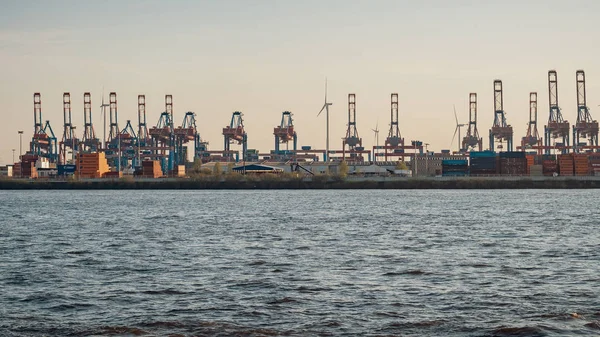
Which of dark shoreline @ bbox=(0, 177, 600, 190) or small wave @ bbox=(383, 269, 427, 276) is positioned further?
dark shoreline @ bbox=(0, 177, 600, 190)

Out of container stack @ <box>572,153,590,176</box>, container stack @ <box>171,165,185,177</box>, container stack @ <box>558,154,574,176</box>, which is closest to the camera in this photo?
container stack @ <box>572,153,590,176</box>

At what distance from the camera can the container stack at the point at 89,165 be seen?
18075cm

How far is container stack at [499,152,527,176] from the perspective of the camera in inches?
6585

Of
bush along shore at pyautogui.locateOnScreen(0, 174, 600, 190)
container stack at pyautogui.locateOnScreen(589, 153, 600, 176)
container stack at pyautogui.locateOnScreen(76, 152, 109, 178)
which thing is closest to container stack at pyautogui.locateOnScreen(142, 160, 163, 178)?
container stack at pyautogui.locateOnScreen(76, 152, 109, 178)

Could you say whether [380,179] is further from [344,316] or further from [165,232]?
[344,316]

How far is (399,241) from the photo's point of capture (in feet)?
128

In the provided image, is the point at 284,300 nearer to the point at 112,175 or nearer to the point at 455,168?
the point at 455,168

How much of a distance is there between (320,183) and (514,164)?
40610 mm

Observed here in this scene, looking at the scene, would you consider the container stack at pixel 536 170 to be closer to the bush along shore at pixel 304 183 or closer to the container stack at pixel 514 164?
the container stack at pixel 514 164

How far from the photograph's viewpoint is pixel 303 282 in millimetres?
25047

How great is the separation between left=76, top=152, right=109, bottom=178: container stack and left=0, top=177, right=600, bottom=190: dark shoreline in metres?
12.2

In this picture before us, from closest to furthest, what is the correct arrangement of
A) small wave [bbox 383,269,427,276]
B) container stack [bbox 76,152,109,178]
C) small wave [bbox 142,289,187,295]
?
1. small wave [bbox 142,289,187,295]
2. small wave [bbox 383,269,427,276]
3. container stack [bbox 76,152,109,178]

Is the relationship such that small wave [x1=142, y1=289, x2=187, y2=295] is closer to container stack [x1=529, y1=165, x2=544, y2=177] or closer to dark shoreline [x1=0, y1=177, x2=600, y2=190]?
dark shoreline [x1=0, y1=177, x2=600, y2=190]

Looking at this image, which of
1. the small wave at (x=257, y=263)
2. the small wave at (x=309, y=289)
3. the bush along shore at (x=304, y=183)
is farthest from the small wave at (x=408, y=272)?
the bush along shore at (x=304, y=183)
